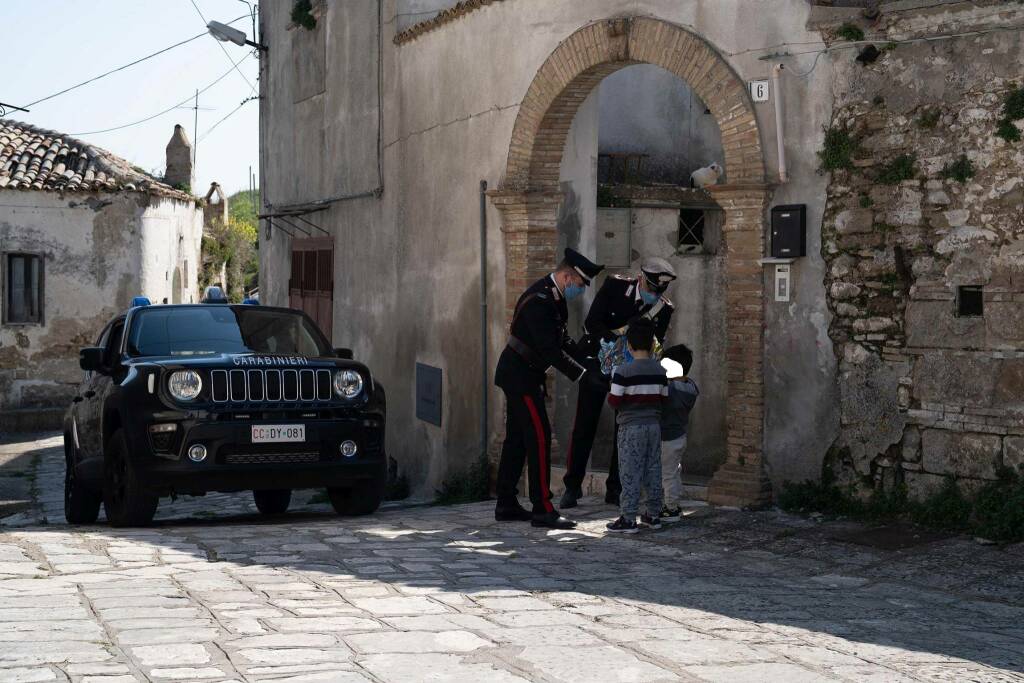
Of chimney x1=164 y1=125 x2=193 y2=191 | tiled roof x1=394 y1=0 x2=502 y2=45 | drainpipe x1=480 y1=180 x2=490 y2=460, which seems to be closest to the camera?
drainpipe x1=480 y1=180 x2=490 y2=460

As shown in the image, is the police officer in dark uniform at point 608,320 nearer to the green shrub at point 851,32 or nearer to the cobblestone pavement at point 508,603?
the cobblestone pavement at point 508,603

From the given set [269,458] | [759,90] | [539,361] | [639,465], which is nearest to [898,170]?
[759,90]

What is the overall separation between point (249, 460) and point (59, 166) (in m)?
18.2

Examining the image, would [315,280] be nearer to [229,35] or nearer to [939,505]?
[229,35]

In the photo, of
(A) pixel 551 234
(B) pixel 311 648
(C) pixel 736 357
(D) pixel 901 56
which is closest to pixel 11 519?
(A) pixel 551 234

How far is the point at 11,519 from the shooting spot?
1272cm

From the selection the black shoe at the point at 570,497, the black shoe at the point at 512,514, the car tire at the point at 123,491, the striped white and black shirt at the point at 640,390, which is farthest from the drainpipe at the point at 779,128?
the car tire at the point at 123,491

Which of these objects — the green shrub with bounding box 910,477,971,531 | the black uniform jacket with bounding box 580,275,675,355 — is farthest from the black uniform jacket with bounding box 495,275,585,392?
the green shrub with bounding box 910,477,971,531

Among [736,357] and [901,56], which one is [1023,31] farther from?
[736,357]

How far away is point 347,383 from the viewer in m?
10.1

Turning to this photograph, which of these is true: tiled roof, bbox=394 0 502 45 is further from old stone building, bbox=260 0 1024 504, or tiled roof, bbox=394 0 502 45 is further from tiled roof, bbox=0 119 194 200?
tiled roof, bbox=0 119 194 200

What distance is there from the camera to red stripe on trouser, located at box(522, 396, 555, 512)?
935 cm

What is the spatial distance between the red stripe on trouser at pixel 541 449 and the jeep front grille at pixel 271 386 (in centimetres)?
164

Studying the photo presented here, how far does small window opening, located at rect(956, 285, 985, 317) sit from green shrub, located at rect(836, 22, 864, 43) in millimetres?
1889
